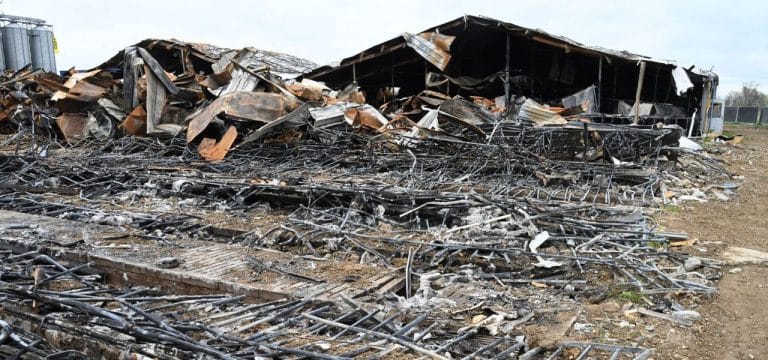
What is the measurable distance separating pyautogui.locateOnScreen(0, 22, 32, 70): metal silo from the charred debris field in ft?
38.2

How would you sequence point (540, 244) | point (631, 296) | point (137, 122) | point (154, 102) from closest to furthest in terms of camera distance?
point (631, 296) → point (540, 244) → point (154, 102) → point (137, 122)

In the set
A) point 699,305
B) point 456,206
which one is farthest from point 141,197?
point 699,305

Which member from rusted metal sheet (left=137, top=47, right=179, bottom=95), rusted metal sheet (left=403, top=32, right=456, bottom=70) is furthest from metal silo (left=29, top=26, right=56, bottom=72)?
rusted metal sheet (left=403, top=32, right=456, bottom=70)

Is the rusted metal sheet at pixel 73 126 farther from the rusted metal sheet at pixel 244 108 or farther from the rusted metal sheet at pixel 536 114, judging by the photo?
the rusted metal sheet at pixel 536 114

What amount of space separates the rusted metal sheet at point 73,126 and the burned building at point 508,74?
701 cm

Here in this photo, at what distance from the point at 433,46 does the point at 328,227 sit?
1110 cm

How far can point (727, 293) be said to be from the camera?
14.8ft

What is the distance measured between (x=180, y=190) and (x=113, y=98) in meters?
8.65

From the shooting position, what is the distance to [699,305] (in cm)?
424

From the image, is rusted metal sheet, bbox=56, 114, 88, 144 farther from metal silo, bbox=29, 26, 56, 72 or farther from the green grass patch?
the green grass patch

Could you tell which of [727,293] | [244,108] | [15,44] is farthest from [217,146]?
[15,44]

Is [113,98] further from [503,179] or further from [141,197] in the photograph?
[503,179]

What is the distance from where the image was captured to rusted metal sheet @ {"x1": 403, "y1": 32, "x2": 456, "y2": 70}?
16281 mm

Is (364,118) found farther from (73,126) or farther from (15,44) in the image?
(15,44)
